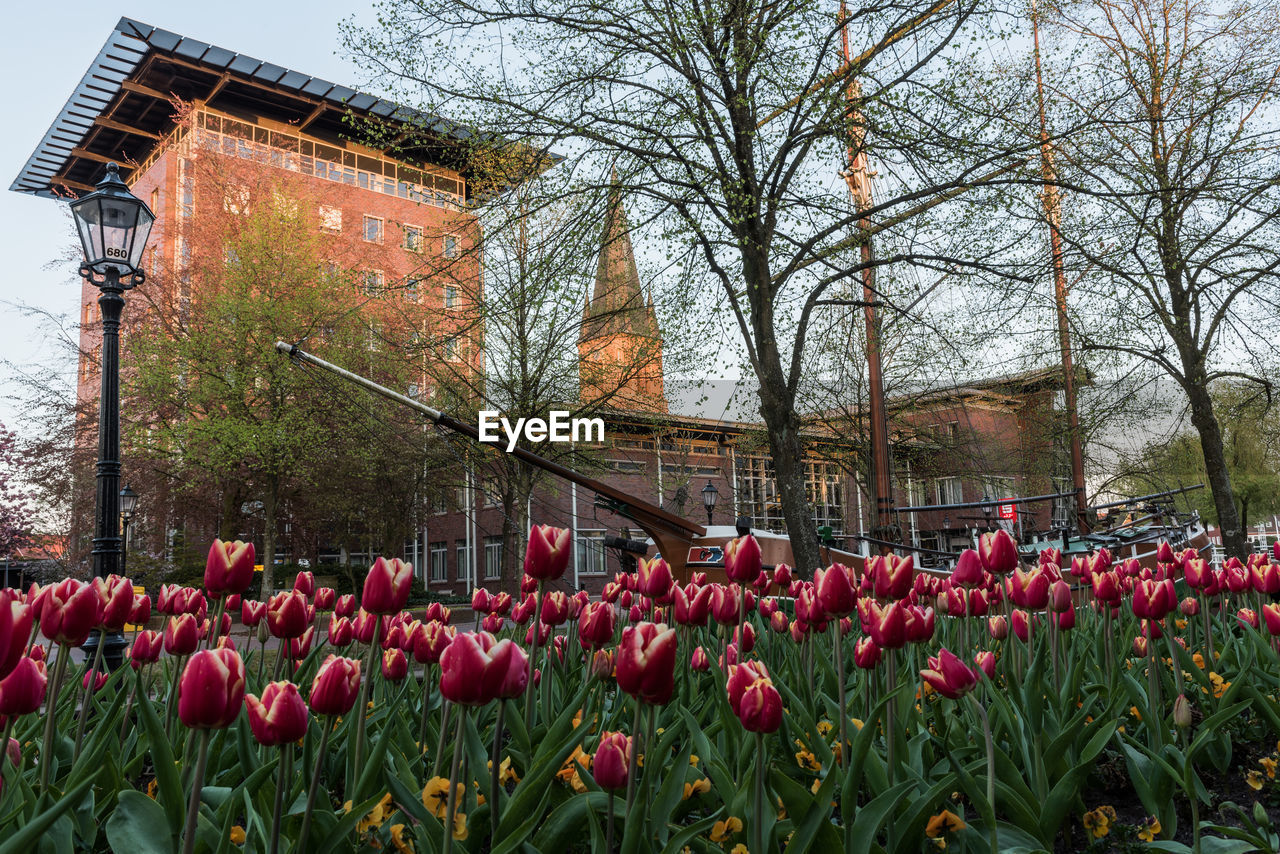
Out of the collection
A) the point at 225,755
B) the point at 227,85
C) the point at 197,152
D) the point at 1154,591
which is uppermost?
the point at 227,85

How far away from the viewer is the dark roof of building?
34250 mm

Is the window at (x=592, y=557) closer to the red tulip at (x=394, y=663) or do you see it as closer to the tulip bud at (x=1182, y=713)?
the red tulip at (x=394, y=663)

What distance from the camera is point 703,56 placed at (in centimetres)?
1036

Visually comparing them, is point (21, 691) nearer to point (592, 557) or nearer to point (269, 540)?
point (269, 540)

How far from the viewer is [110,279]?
7.05m

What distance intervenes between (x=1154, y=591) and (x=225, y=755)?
10.2 feet

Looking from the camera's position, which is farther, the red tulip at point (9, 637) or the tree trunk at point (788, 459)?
the tree trunk at point (788, 459)

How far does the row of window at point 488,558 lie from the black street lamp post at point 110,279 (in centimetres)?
1818

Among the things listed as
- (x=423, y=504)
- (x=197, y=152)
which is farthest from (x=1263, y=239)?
(x=197, y=152)

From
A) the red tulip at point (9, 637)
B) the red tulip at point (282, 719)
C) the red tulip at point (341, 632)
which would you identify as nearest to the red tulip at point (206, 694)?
the red tulip at point (282, 719)

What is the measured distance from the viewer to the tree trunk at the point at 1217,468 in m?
14.7

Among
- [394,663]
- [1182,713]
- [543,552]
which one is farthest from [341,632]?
[1182,713]

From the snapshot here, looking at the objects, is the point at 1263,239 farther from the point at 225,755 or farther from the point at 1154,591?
the point at 225,755

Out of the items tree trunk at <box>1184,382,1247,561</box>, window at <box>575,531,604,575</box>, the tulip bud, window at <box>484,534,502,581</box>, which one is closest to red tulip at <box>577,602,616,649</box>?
the tulip bud
